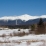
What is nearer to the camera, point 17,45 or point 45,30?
point 17,45

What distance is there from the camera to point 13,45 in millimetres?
16453

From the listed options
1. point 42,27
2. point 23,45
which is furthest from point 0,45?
point 42,27

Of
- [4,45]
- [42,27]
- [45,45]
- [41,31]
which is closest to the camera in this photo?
A: [45,45]

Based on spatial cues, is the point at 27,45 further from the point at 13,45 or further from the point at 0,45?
the point at 0,45

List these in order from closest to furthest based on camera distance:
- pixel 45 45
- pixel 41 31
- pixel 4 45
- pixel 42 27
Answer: pixel 45 45 < pixel 4 45 < pixel 41 31 < pixel 42 27

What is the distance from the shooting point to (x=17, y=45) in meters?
16.6

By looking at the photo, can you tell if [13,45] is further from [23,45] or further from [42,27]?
[42,27]

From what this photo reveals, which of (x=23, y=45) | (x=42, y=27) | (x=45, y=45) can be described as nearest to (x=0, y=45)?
(x=23, y=45)

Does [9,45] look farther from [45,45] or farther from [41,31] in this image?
[41,31]

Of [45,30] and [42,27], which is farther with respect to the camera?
[42,27]

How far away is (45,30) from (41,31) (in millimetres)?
789

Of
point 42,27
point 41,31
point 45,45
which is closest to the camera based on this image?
point 45,45

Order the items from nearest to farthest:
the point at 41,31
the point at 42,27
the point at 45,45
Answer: the point at 45,45 → the point at 41,31 → the point at 42,27

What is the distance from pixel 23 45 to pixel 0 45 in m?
1.83
